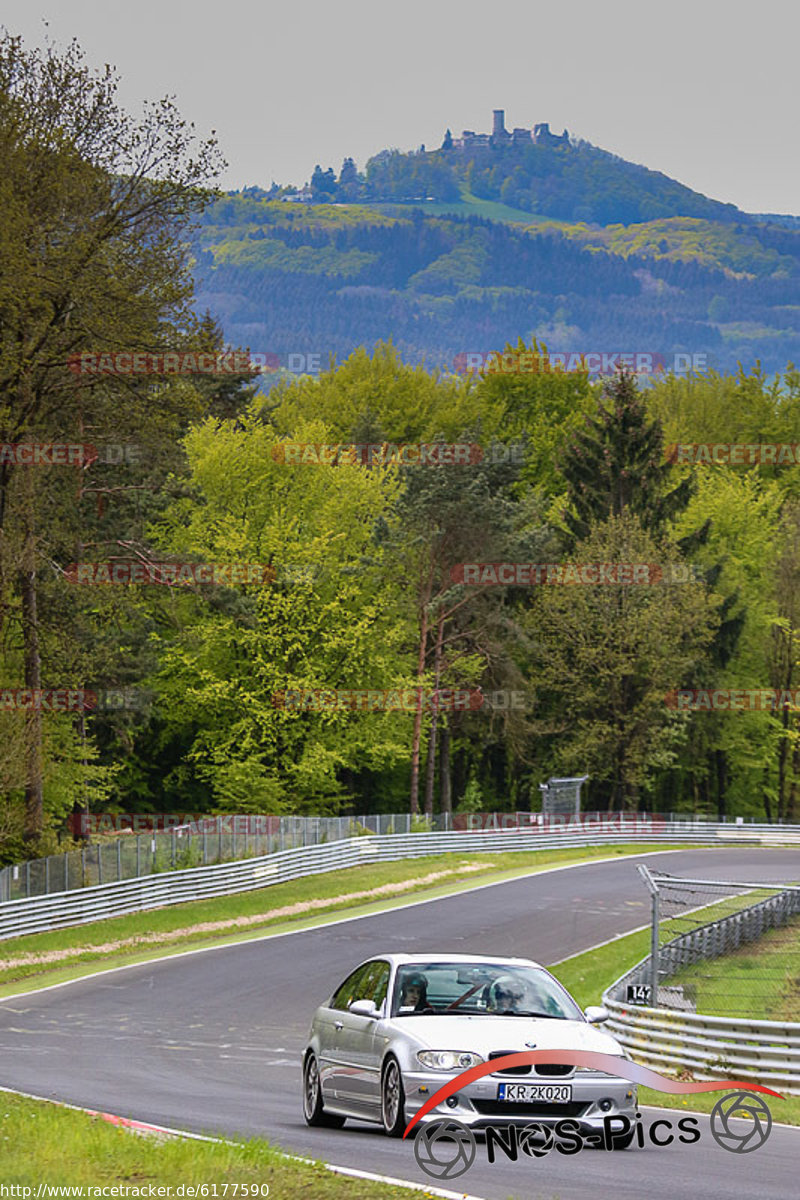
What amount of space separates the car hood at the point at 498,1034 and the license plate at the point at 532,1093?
0.36 m

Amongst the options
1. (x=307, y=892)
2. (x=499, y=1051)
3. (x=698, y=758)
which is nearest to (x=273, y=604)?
(x=307, y=892)

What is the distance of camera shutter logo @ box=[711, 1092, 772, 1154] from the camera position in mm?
11922

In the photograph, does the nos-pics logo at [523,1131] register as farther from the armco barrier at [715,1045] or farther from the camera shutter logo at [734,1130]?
the armco barrier at [715,1045]

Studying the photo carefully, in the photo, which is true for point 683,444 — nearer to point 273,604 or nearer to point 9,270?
point 273,604

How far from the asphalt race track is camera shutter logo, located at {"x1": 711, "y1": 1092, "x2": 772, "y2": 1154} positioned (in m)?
0.15

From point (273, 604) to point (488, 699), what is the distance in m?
11.8

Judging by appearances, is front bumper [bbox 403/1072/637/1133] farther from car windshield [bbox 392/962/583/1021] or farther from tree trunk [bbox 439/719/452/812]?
tree trunk [bbox 439/719/452/812]

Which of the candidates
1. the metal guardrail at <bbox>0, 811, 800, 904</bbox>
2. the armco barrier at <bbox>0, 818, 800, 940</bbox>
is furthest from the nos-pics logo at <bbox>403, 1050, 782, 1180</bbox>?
the armco barrier at <bbox>0, 818, 800, 940</bbox>

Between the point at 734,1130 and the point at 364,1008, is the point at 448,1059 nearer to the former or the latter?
the point at 364,1008

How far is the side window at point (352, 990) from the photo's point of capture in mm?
13031

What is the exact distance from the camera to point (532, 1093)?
10508 millimetres

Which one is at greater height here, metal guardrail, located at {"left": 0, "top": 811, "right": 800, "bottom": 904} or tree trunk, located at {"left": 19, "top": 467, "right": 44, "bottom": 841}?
tree trunk, located at {"left": 19, "top": 467, "right": 44, "bottom": 841}

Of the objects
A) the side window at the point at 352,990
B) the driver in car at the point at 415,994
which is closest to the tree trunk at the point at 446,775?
the side window at the point at 352,990

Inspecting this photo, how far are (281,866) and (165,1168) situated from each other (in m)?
38.3
